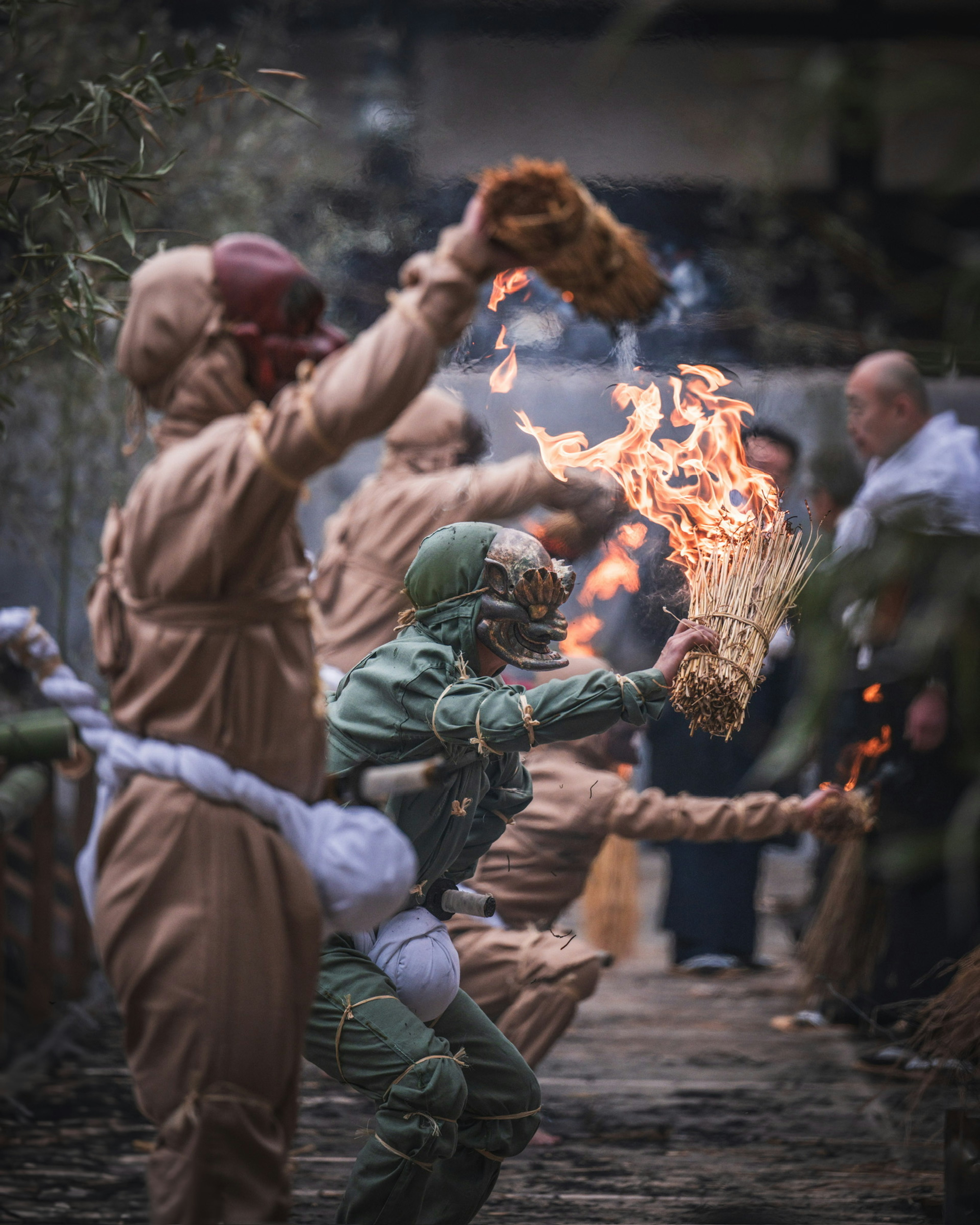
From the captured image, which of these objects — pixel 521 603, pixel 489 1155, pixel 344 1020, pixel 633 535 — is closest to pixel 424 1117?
pixel 344 1020

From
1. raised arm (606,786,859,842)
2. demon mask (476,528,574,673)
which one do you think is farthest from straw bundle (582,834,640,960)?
demon mask (476,528,574,673)

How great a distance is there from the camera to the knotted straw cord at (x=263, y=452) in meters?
1.96

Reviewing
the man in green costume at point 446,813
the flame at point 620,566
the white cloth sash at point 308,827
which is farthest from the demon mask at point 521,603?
the white cloth sash at point 308,827

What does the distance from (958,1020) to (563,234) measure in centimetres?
223

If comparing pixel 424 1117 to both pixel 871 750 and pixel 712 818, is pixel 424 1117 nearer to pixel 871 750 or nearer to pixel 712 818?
pixel 712 818

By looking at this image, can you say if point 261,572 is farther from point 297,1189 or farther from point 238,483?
point 297,1189

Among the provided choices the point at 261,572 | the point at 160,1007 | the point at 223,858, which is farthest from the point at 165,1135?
the point at 261,572

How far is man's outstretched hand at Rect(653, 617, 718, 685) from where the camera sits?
8.72ft

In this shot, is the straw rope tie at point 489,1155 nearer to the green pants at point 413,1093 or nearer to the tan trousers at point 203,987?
the green pants at point 413,1093

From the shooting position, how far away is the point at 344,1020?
2598mm

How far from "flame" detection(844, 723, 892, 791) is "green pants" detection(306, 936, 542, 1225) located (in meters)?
1.93

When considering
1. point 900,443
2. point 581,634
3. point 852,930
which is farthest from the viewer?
point 852,930

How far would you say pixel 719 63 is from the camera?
1.53 m

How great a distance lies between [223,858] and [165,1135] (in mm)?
411
